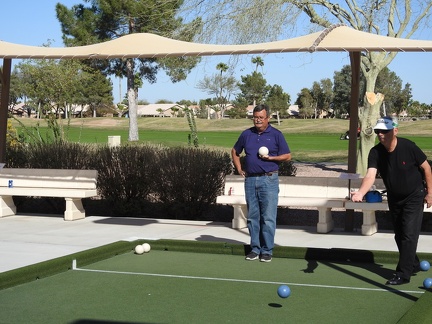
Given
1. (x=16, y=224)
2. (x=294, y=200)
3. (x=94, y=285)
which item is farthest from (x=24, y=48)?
(x=94, y=285)

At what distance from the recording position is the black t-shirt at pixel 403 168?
7.60 meters

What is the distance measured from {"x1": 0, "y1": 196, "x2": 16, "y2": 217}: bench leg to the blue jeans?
6.10 m

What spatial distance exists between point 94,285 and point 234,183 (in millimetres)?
5393

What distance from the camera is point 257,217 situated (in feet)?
30.2

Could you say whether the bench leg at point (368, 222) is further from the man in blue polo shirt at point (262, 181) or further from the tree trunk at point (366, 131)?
the tree trunk at point (366, 131)

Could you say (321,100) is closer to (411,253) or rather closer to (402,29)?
(402,29)

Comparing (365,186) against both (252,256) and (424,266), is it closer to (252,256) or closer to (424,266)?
(424,266)

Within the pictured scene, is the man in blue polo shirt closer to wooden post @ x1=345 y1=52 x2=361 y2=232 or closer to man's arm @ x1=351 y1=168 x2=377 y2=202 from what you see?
man's arm @ x1=351 y1=168 x2=377 y2=202

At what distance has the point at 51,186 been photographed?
13.7m

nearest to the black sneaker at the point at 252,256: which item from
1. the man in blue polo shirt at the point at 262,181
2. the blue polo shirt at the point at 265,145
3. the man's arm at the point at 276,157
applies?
the man in blue polo shirt at the point at 262,181

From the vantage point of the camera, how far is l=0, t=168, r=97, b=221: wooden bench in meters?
13.1

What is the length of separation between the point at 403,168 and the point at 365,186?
49 centimetres

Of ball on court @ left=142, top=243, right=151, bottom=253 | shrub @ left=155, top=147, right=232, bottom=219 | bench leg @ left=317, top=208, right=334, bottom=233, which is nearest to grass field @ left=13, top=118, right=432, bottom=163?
shrub @ left=155, top=147, right=232, bottom=219

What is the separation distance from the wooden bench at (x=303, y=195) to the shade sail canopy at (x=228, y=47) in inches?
89.3
